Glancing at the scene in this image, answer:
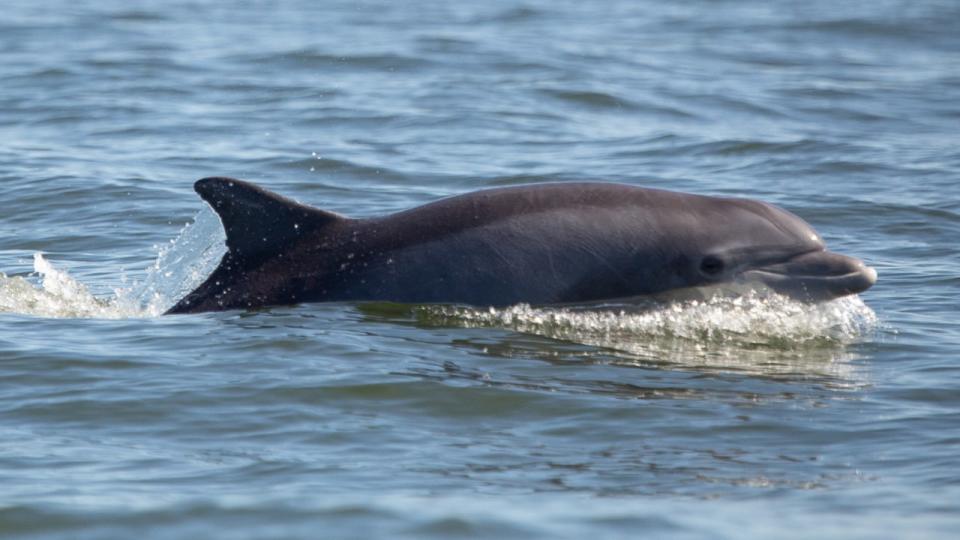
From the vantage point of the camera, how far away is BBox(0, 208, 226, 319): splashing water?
12914mm

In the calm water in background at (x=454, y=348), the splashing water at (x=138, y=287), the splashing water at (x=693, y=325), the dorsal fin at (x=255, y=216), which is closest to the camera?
the calm water in background at (x=454, y=348)

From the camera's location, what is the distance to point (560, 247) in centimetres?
1177

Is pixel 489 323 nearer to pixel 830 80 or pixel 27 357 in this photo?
pixel 27 357

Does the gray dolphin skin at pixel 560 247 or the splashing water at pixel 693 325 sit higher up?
the gray dolphin skin at pixel 560 247

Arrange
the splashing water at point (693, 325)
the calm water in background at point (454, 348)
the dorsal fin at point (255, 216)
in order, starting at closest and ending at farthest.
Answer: the calm water in background at point (454, 348) → the dorsal fin at point (255, 216) → the splashing water at point (693, 325)

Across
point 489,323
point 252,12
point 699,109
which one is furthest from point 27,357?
point 252,12

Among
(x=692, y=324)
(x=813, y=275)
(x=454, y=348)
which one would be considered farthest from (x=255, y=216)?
(x=813, y=275)

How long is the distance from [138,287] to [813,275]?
18.3ft

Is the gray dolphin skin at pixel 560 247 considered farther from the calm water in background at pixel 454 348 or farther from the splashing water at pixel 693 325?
the calm water in background at pixel 454 348

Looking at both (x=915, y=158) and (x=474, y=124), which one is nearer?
(x=915, y=158)

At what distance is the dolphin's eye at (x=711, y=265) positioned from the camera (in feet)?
38.5

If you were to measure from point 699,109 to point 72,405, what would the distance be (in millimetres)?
16644

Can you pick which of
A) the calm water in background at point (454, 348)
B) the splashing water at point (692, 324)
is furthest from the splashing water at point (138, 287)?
the splashing water at point (692, 324)

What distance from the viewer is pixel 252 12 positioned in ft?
122
